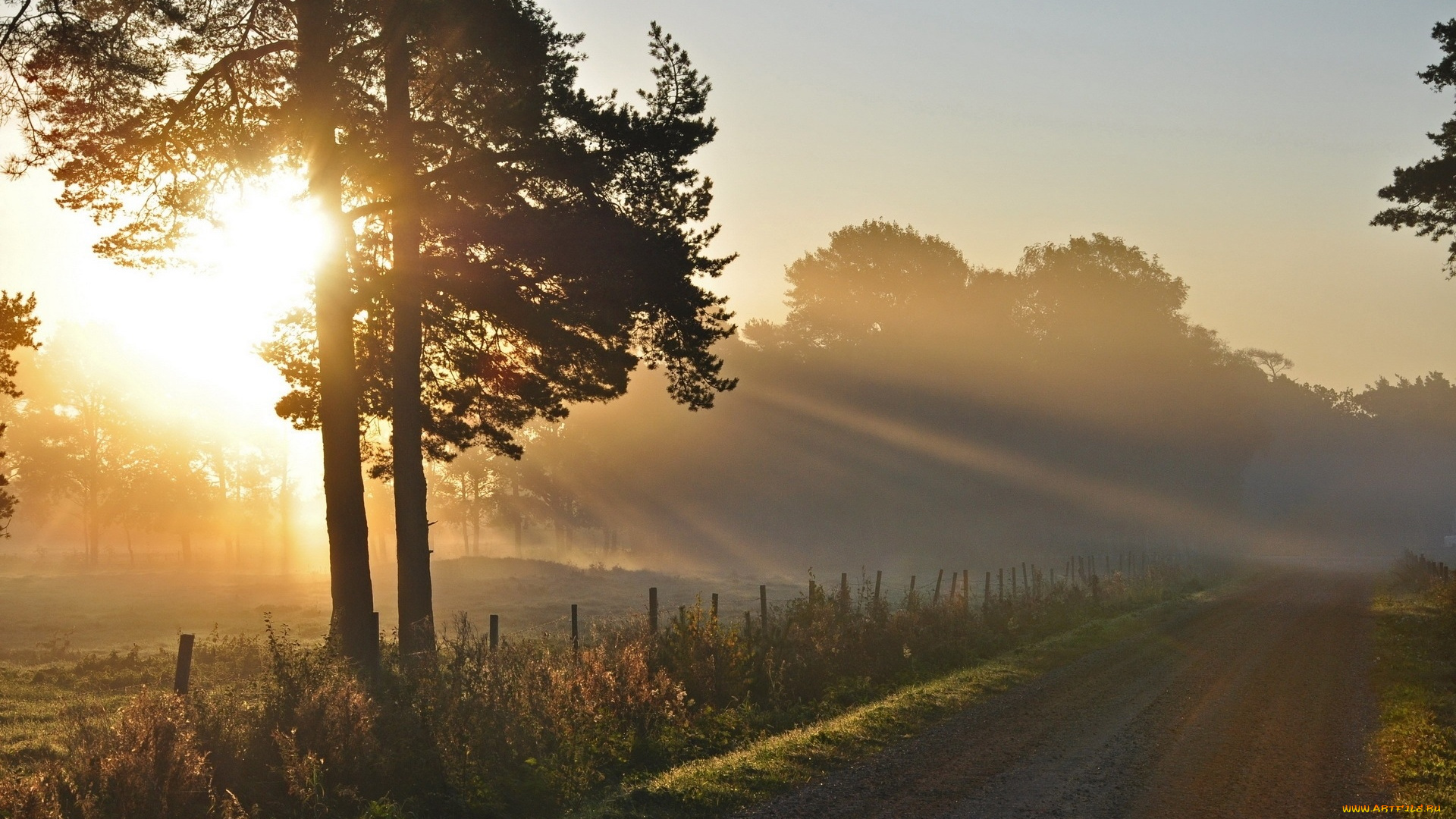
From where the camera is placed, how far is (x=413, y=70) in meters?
20.2

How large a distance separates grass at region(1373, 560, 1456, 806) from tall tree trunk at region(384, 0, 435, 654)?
584 inches

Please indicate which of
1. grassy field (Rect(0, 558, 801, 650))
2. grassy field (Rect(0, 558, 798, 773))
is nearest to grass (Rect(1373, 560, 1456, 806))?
grassy field (Rect(0, 558, 798, 773))

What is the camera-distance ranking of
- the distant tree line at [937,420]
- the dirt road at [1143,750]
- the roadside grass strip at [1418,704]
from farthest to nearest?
the distant tree line at [937,420], the roadside grass strip at [1418,704], the dirt road at [1143,750]

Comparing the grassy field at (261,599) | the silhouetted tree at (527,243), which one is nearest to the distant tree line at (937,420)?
the grassy field at (261,599)

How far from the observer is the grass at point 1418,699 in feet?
35.8

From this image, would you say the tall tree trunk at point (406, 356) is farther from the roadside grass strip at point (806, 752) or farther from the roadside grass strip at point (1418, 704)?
the roadside grass strip at point (1418, 704)

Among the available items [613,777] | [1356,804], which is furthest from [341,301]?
[1356,804]

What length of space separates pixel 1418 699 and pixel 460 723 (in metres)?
13.8

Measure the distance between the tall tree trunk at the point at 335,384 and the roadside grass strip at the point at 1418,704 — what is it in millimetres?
14450

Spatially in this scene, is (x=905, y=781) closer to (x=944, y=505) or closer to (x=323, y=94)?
(x=323, y=94)

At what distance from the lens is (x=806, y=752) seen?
12.4m

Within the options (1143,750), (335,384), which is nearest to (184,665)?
(335,384)

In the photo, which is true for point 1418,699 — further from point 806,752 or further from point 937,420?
point 937,420

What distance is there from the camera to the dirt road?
33.0ft
